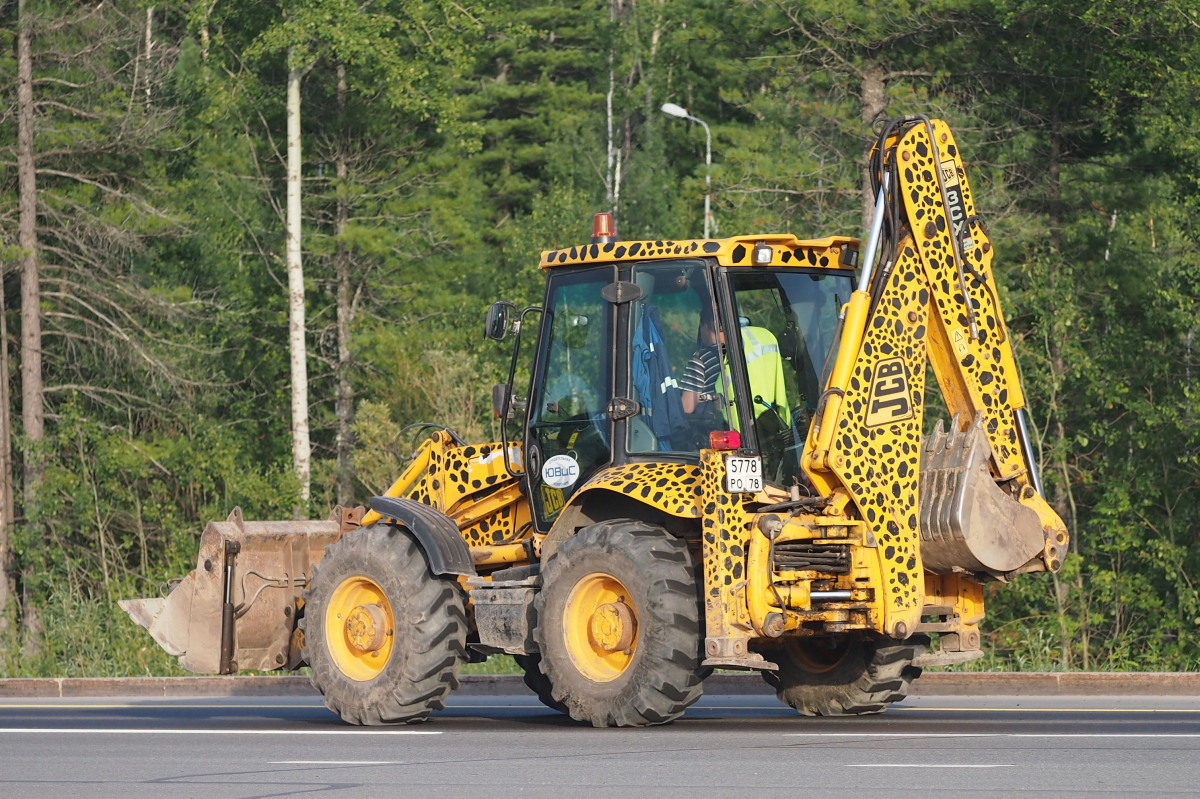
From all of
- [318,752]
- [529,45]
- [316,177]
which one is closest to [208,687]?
[318,752]

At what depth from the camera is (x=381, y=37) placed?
32.5m

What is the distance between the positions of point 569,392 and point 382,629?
206 cm

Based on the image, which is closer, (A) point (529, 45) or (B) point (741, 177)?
(B) point (741, 177)

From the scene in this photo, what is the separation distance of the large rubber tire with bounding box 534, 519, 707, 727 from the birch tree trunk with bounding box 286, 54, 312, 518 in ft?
68.7

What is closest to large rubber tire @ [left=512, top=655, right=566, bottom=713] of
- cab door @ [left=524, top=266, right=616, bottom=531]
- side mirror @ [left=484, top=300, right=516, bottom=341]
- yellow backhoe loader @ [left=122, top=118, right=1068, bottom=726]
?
yellow backhoe loader @ [left=122, top=118, right=1068, bottom=726]

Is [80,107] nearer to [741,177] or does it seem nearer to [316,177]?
[316,177]

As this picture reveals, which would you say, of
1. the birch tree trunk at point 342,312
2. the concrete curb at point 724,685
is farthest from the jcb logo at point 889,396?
the birch tree trunk at point 342,312

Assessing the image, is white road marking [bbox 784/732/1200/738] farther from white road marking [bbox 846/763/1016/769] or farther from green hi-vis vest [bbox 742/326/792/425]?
green hi-vis vest [bbox 742/326/792/425]

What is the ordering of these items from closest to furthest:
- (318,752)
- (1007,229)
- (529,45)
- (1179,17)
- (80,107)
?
(318,752) < (1179,17) < (1007,229) < (80,107) < (529,45)

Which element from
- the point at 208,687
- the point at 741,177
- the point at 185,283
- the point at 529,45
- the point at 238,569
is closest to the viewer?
the point at 238,569

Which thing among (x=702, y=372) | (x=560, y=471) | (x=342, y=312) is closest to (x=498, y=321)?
(x=560, y=471)

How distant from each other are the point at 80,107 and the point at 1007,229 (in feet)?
52.9

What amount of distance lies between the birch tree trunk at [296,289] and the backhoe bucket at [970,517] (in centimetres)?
2196

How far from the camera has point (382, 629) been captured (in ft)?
40.8
